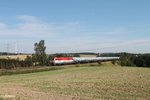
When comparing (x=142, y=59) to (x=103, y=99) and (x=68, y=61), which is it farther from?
(x=103, y=99)

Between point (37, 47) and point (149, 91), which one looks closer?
point (149, 91)

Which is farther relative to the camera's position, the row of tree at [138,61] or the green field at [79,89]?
the row of tree at [138,61]

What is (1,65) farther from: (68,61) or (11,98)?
(11,98)

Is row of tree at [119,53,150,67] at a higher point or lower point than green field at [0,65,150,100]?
higher

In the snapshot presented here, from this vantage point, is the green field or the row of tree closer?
the green field

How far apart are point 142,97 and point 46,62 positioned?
274ft

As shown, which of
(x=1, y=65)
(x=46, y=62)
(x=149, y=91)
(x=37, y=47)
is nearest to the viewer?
(x=149, y=91)

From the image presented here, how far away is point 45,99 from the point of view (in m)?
20.7

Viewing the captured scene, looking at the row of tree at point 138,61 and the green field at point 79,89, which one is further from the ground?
the row of tree at point 138,61

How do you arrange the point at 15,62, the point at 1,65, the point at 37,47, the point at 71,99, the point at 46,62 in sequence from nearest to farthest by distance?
the point at 71,99
the point at 1,65
the point at 15,62
the point at 46,62
the point at 37,47

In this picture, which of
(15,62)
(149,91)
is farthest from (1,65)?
(149,91)

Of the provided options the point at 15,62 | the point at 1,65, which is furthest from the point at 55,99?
the point at 15,62

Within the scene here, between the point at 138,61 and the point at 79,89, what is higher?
the point at 138,61

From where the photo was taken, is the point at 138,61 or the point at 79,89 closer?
the point at 79,89
